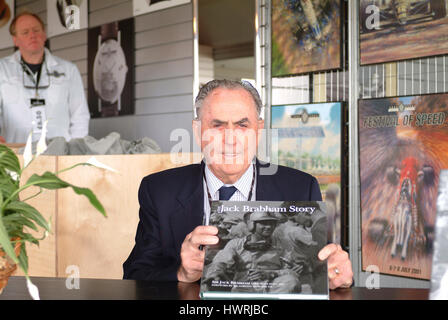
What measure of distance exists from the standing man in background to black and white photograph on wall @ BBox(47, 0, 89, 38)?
1.68m

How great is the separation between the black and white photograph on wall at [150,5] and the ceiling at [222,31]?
74 centimetres

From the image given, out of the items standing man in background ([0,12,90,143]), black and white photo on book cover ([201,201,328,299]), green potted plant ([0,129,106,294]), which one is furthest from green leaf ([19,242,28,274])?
standing man in background ([0,12,90,143])

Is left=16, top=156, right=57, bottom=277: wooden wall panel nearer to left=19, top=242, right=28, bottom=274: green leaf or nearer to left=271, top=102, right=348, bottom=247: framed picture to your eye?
left=271, top=102, right=348, bottom=247: framed picture

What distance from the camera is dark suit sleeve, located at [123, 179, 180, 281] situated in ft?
5.11

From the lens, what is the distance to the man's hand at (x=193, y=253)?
1174mm

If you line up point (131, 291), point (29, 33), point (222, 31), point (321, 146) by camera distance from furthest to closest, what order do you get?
point (222, 31)
point (29, 33)
point (321, 146)
point (131, 291)

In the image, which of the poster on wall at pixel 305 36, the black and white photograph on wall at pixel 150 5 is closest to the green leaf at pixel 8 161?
the poster on wall at pixel 305 36

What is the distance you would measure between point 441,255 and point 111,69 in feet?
17.0

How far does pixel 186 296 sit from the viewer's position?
1181 mm

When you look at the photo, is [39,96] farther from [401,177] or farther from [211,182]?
[211,182]

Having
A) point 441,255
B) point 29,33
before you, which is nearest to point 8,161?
point 441,255

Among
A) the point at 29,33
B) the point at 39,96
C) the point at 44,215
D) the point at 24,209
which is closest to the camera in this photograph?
the point at 24,209

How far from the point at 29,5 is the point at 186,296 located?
6.70 m

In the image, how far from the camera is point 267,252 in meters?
1.12
